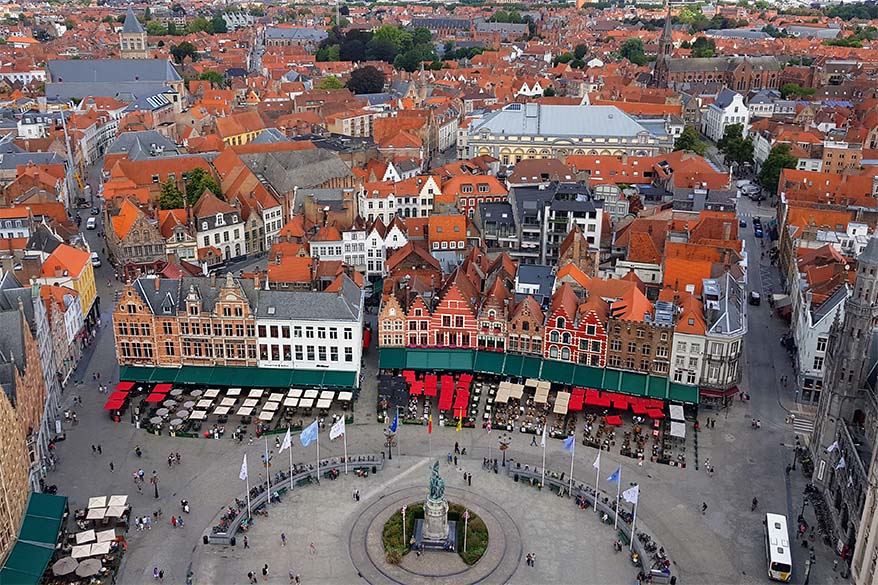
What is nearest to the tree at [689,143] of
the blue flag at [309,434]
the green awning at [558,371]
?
the green awning at [558,371]

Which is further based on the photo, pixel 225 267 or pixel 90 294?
pixel 225 267

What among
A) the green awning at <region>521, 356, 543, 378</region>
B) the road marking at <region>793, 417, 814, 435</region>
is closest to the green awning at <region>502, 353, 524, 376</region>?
the green awning at <region>521, 356, 543, 378</region>

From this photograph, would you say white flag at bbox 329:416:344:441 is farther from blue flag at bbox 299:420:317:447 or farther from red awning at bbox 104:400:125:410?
red awning at bbox 104:400:125:410

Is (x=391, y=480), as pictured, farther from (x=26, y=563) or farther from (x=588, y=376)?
(x=26, y=563)

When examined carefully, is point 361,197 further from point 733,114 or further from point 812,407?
point 733,114

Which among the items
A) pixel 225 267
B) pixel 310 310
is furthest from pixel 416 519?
pixel 225 267

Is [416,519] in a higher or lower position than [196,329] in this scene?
lower
